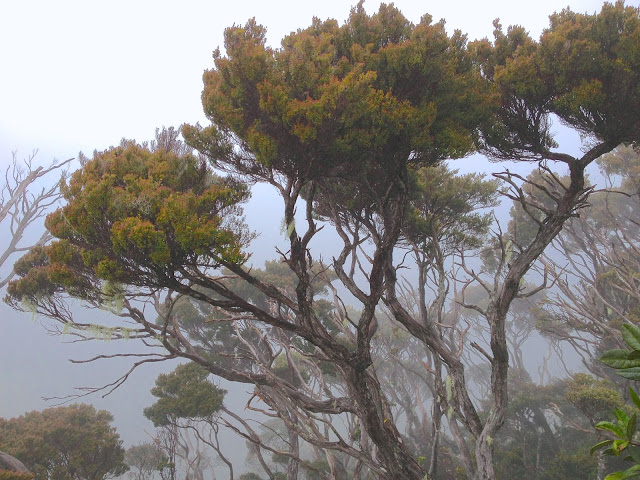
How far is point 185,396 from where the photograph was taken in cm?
1121

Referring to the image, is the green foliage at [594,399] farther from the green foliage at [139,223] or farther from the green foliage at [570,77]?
the green foliage at [139,223]

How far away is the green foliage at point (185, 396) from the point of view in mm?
11102

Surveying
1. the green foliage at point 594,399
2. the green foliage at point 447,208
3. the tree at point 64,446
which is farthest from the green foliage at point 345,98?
the tree at point 64,446

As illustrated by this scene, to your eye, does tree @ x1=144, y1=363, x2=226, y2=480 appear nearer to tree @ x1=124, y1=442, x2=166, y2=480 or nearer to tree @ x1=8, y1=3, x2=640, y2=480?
tree @ x1=8, y1=3, x2=640, y2=480

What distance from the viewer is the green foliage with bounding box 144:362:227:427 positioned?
1110 centimetres

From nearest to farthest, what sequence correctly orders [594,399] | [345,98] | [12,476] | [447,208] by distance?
1. [345,98]
2. [12,476]
3. [594,399]
4. [447,208]

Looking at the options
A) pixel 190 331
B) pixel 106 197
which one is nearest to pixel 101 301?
pixel 106 197

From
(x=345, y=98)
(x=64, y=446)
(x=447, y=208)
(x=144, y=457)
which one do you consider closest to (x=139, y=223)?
(x=345, y=98)

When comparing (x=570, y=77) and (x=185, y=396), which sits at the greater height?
(x=570, y=77)

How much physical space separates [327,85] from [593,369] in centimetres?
1341

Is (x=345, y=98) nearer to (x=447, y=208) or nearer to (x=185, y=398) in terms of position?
(x=447, y=208)

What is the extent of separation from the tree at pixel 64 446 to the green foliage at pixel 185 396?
2094 mm

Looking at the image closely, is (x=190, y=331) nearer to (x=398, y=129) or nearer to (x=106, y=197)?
(x=106, y=197)

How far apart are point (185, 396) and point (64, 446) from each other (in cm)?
448
